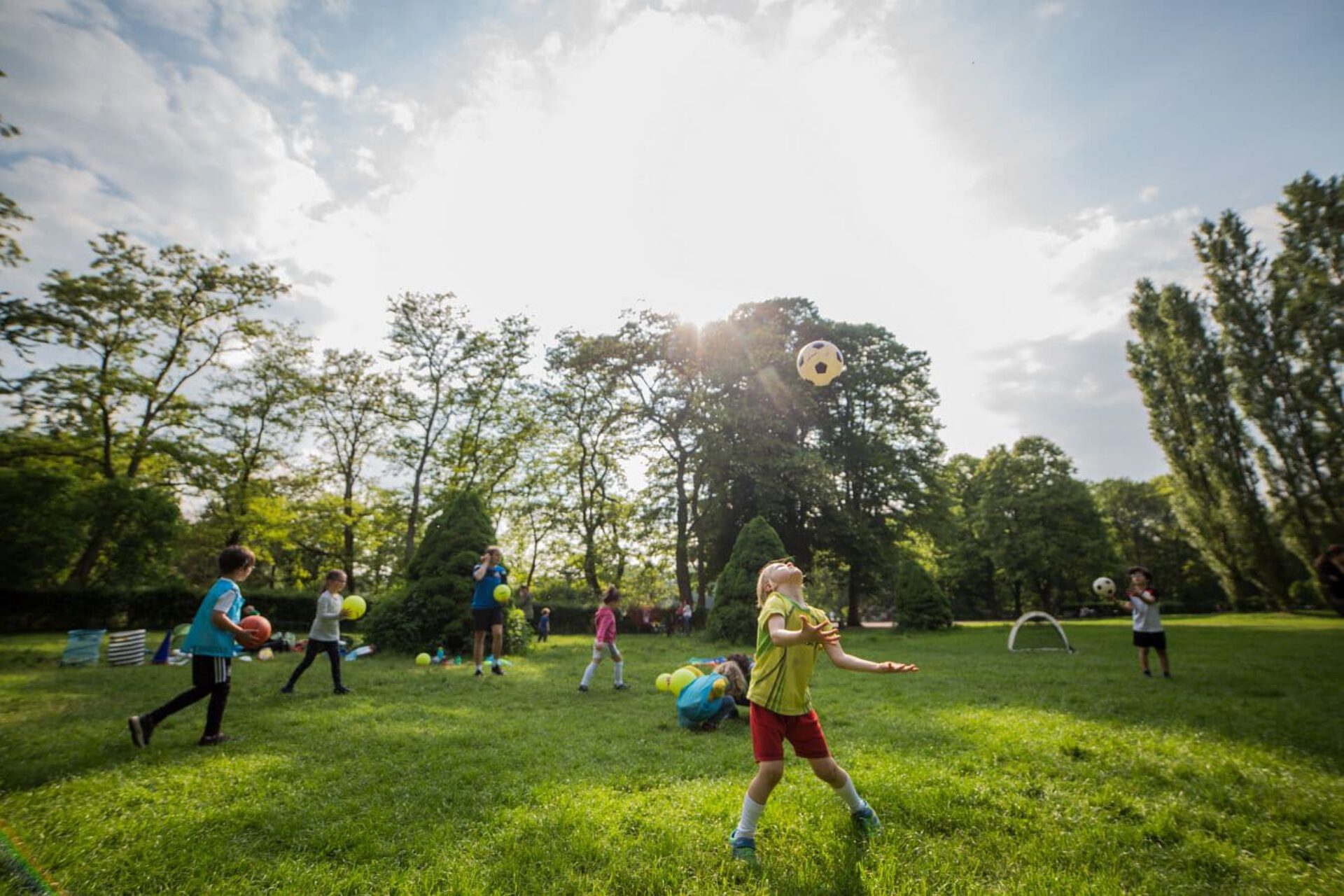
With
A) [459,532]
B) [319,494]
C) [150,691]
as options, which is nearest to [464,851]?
[150,691]

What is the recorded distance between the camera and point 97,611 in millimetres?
22484

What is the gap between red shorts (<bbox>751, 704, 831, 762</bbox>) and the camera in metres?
3.78

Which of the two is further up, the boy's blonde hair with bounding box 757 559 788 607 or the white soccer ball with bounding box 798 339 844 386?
the white soccer ball with bounding box 798 339 844 386

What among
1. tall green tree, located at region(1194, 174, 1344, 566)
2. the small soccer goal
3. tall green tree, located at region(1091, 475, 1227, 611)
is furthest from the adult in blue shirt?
tall green tree, located at region(1091, 475, 1227, 611)

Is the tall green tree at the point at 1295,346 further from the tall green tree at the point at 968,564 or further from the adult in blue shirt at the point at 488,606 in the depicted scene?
the adult in blue shirt at the point at 488,606

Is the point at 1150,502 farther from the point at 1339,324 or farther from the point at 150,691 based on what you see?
the point at 150,691

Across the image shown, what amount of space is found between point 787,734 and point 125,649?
53.2 feet

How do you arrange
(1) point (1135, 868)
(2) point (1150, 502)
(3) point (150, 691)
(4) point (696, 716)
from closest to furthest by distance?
(1) point (1135, 868) → (4) point (696, 716) → (3) point (150, 691) → (2) point (1150, 502)

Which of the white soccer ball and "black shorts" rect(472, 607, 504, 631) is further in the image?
"black shorts" rect(472, 607, 504, 631)

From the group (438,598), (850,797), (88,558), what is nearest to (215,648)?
(850,797)

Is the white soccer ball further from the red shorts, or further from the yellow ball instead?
the red shorts

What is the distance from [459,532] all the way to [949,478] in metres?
28.6

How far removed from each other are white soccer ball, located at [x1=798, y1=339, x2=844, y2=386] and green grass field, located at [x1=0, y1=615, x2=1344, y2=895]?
504 cm

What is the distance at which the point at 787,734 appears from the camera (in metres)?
3.85
